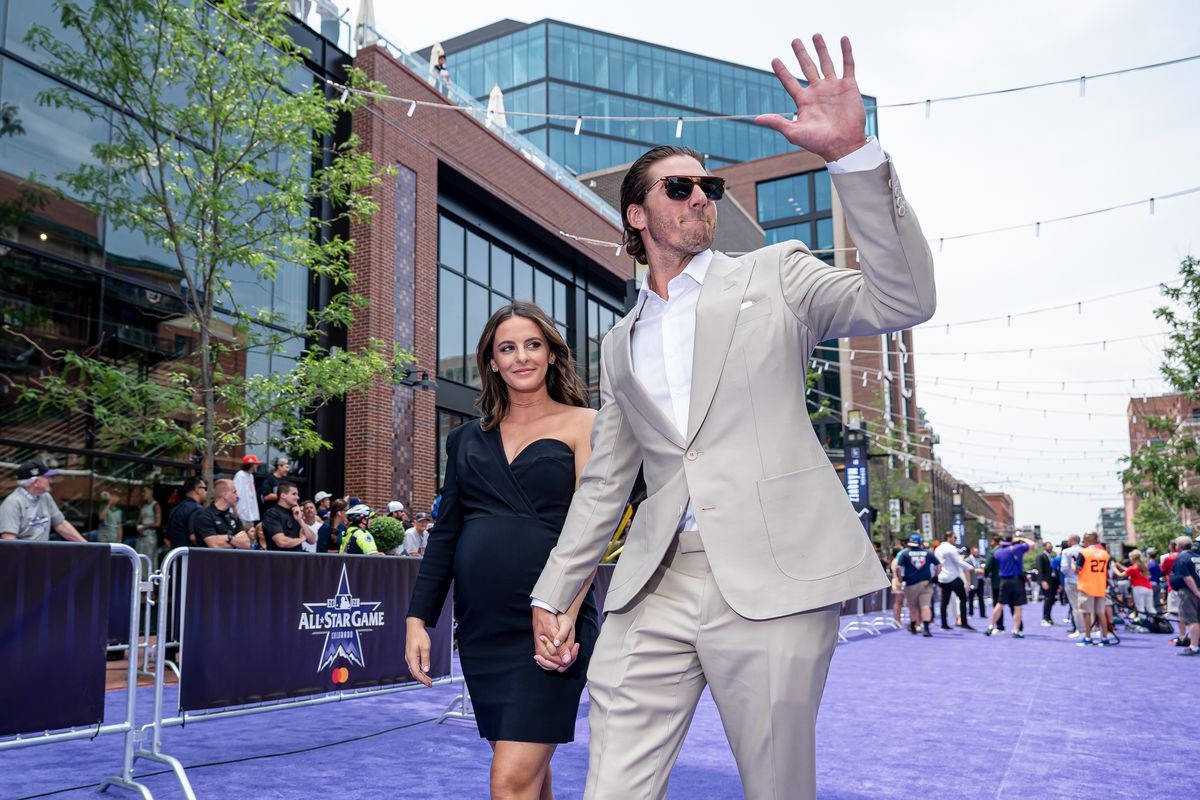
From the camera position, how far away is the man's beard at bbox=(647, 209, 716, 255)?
255cm

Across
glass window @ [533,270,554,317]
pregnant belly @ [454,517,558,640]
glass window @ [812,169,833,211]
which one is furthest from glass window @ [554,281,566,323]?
glass window @ [812,169,833,211]

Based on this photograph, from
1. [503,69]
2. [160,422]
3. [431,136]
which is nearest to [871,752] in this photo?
[160,422]

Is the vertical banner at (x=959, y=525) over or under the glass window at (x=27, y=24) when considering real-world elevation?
under

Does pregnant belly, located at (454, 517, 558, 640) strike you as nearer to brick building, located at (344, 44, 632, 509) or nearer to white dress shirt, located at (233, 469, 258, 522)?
white dress shirt, located at (233, 469, 258, 522)

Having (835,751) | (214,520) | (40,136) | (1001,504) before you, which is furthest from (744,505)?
(1001,504)

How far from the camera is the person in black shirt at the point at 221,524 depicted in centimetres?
931

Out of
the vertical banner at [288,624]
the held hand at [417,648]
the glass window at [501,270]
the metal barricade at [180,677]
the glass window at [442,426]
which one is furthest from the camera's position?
the glass window at [501,270]

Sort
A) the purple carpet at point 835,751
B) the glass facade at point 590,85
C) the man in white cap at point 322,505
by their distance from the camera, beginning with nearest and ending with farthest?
1. the purple carpet at point 835,751
2. the man in white cap at point 322,505
3. the glass facade at point 590,85

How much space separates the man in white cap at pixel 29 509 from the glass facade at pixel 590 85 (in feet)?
154

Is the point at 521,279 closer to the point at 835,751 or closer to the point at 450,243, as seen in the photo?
the point at 450,243

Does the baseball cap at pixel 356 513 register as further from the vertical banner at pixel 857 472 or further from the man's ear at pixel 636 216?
the vertical banner at pixel 857 472

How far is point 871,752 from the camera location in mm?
6469

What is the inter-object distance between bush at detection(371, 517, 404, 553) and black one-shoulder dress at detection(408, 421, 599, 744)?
9.29 meters

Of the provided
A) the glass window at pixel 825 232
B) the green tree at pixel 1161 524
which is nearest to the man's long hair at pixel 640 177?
the green tree at pixel 1161 524
